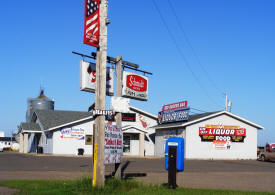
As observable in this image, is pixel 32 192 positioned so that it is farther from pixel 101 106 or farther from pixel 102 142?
pixel 101 106

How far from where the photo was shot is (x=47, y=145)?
139 ft

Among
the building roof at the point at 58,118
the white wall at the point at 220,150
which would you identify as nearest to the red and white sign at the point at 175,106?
the white wall at the point at 220,150

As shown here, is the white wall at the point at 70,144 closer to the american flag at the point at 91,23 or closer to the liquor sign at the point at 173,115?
the liquor sign at the point at 173,115

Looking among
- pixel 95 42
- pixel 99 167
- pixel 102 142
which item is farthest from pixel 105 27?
pixel 99 167

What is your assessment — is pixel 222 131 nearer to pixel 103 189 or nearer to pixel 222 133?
pixel 222 133

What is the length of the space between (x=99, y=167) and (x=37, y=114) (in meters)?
36.8

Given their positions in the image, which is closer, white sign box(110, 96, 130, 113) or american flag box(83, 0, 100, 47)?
american flag box(83, 0, 100, 47)

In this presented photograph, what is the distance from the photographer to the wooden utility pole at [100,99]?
36.2ft

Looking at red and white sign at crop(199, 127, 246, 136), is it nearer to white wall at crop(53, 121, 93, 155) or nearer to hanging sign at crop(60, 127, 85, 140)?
Result: white wall at crop(53, 121, 93, 155)

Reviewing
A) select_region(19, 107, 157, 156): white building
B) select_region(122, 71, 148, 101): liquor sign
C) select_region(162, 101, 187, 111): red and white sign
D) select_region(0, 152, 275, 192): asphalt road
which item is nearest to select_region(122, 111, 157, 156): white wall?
select_region(19, 107, 157, 156): white building

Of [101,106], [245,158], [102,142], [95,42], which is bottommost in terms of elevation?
[245,158]

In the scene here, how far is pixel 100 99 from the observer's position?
1127 centimetres

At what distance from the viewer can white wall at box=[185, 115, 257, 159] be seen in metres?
36.8

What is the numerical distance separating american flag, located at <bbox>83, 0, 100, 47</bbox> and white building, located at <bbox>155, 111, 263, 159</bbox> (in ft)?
84.5
